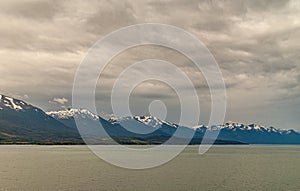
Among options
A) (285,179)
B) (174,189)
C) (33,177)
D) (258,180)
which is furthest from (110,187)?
(285,179)

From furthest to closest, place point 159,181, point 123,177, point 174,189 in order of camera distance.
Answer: point 123,177 < point 159,181 < point 174,189

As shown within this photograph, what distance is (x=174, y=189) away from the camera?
341ft

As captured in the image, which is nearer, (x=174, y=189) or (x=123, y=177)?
(x=174, y=189)

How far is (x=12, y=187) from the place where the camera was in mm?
105750

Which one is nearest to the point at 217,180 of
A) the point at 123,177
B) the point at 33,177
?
the point at 123,177

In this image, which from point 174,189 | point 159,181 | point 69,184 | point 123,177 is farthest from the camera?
point 123,177

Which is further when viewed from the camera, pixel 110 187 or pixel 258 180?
A: pixel 258 180

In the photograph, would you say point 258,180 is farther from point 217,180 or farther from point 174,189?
point 174,189

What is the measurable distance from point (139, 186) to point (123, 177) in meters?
22.3

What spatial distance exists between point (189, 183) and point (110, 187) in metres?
28.2

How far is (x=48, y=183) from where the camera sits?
114m

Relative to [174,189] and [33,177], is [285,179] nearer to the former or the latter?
[174,189]

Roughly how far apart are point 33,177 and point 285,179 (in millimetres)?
99905

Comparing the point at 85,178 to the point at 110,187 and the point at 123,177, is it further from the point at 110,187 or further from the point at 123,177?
the point at 110,187
